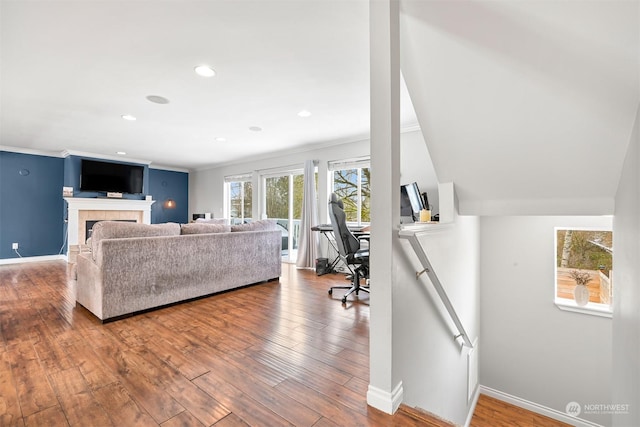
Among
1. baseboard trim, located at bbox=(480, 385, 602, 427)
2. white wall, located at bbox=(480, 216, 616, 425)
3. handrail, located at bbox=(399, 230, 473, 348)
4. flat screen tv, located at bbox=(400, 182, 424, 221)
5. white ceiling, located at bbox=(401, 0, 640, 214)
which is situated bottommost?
baseboard trim, located at bbox=(480, 385, 602, 427)

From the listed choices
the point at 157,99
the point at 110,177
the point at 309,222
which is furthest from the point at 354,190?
the point at 110,177

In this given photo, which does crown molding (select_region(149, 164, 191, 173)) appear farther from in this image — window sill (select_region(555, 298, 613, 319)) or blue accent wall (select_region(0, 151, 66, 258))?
window sill (select_region(555, 298, 613, 319))

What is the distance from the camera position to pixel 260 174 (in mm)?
6684

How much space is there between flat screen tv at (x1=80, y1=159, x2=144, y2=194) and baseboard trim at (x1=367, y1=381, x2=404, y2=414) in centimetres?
733

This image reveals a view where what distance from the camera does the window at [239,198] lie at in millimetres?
7141

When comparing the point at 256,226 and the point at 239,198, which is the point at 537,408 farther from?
the point at 239,198

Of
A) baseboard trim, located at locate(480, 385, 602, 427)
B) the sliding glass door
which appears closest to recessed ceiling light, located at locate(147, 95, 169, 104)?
the sliding glass door

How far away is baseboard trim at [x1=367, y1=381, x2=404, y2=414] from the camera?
1445 mm

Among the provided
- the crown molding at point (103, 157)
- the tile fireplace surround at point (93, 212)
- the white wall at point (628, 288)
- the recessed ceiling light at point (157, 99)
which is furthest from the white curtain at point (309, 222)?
the crown molding at point (103, 157)

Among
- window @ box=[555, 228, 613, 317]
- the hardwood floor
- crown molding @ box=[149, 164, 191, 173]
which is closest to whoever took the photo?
the hardwood floor

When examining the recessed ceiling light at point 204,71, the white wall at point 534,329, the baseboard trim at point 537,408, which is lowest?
the baseboard trim at point 537,408

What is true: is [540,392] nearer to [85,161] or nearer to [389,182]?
[389,182]

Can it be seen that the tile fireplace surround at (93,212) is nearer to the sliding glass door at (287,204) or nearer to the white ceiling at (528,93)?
the sliding glass door at (287,204)

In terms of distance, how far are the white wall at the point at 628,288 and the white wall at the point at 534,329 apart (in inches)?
53.4
